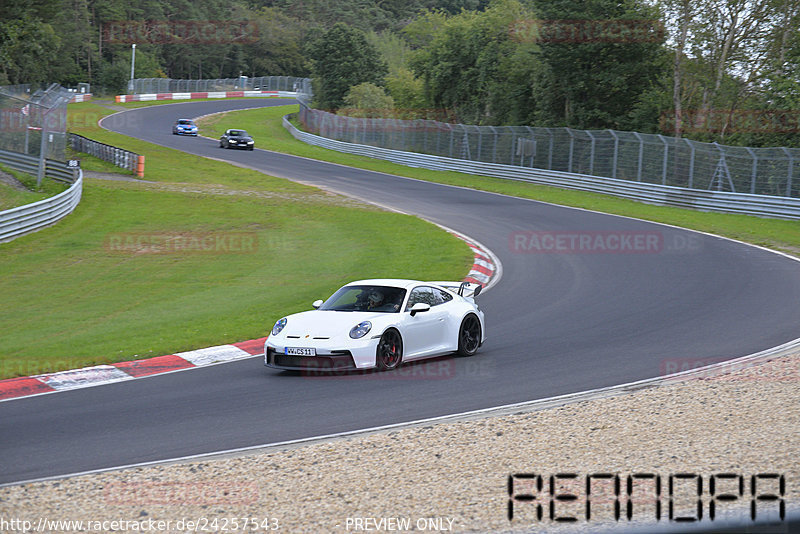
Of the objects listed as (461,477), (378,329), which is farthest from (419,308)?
(461,477)

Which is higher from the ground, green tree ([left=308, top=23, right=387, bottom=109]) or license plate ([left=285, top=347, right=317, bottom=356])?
green tree ([left=308, top=23, right=387, bottom=109])

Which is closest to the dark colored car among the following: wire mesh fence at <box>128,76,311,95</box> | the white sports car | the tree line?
the tree line

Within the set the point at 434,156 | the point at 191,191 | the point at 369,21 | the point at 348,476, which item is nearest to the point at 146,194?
the point at 191,191

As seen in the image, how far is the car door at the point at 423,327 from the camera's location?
12297 millimetres

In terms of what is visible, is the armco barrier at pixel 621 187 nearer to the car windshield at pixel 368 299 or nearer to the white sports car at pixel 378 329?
the white sports car at pixel 378 329

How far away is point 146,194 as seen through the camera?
35906 millimetres

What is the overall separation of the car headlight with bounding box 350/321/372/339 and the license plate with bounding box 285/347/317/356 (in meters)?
0.55

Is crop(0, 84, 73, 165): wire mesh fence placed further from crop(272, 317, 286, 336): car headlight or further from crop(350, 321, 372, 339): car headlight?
crop(350, 321, 372, 339): car headlight

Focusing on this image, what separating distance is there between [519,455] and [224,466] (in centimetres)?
252

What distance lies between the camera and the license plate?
11.5 meters

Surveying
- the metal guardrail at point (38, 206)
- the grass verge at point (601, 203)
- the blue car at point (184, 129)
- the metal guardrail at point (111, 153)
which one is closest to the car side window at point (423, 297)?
the grass verge at point (601, 203)

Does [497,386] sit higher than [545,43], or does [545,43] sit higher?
[545,43]

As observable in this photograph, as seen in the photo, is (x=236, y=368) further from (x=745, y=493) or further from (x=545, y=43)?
(x=545, y=43)

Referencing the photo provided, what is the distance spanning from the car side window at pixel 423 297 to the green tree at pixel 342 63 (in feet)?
225
